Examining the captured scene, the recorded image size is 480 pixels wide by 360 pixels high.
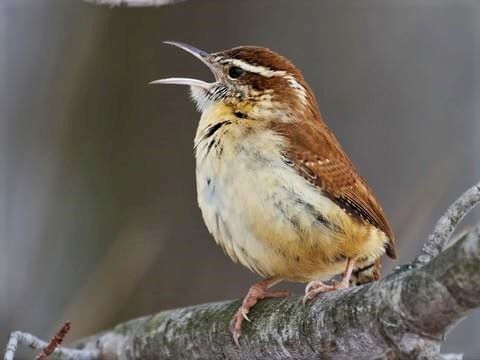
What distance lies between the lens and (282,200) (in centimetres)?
327

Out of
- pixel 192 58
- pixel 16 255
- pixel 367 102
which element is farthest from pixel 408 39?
pixel 16 255

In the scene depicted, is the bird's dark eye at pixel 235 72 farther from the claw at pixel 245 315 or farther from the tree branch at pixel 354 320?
the claw at pixel 245 315

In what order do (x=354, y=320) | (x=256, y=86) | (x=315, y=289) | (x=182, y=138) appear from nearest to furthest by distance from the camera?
(x=354, y=320)
(x=315, y=289)
(x=256, y=86)
(x=182, y=138)

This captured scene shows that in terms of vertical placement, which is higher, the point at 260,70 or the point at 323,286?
the point at 260,70

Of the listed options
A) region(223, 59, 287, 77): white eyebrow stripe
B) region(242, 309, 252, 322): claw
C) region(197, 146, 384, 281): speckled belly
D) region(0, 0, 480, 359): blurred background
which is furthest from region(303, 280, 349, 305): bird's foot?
region(0, 0, 480, 359): blurred background

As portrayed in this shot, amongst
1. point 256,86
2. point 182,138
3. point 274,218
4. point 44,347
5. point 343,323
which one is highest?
point 256,86

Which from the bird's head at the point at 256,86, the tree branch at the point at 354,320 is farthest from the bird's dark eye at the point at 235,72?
the tree branch at the point at 354,320

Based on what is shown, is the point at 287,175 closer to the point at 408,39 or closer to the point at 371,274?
the point at 371,274

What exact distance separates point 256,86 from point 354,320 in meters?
1.55

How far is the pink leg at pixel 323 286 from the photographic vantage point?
2.97 metres

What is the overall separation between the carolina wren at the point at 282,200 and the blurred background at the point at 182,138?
1115 mm

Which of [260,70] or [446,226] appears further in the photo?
[260,70]

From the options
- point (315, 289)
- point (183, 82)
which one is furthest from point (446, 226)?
point (183, 82)

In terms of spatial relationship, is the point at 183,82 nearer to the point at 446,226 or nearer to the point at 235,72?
the point at 235,72
